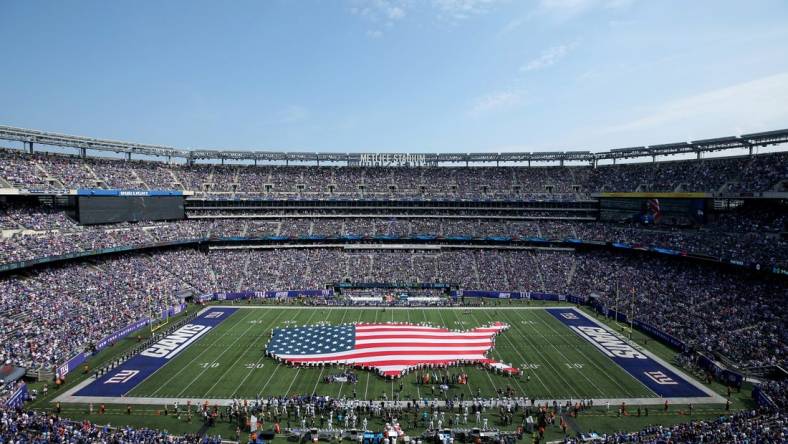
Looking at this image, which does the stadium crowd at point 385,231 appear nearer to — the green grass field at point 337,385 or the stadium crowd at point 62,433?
the green grass field at point 337,385

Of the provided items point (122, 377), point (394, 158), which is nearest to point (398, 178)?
point (394, 158)

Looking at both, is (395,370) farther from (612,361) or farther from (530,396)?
(612,361)

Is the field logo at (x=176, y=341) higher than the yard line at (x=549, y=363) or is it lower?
higher

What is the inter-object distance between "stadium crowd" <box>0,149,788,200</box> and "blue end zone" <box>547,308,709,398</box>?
23299 millimetres

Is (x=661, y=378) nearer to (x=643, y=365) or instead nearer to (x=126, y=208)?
(x=643, y=365)

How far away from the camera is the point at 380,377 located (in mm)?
29984

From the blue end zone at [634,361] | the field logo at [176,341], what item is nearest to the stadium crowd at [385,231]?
the field logo at [176,341]

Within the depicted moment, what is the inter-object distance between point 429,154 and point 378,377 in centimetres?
4830

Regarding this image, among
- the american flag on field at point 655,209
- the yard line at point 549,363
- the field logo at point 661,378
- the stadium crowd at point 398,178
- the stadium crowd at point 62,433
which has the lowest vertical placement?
the field logo at point 661,378

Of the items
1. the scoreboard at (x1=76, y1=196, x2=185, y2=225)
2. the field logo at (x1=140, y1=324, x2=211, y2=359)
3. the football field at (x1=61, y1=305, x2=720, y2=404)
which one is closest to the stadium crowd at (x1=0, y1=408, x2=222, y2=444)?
the football field at (x1=61, y1=305, x2=720, y2=404)

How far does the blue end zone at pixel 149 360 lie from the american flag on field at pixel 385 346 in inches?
293

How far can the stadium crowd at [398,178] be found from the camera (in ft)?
162

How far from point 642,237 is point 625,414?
33.9m

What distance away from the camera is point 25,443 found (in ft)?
58.9
